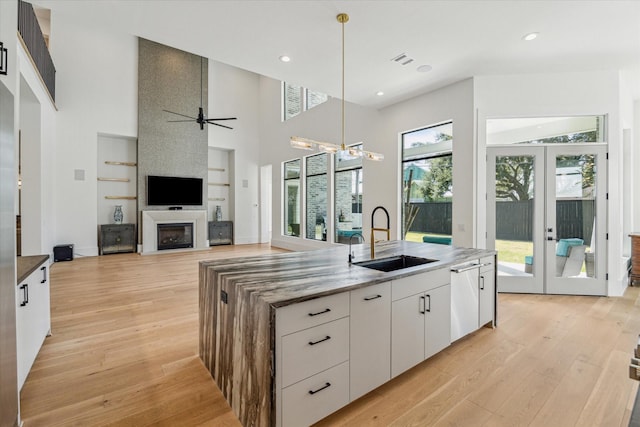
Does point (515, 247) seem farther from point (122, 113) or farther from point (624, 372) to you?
point (122, 113)

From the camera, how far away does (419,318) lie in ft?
7.40

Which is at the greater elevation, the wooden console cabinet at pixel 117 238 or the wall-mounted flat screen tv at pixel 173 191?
the wall-mounted flat screen tv at pixel 173 191

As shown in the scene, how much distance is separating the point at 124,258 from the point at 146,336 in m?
5.22

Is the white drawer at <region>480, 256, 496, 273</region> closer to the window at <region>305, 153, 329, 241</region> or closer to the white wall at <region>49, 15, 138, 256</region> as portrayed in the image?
the window at <region>305, 153, 329, 241</region>

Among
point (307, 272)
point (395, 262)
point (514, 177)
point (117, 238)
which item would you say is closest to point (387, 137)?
point (514, 177)

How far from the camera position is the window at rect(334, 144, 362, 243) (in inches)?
261

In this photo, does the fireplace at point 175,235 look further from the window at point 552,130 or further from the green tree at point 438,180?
the window at point 552,130

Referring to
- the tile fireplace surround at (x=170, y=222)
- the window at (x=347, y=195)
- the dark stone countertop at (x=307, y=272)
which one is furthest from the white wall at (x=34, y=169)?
the window at (x=347, y=195)

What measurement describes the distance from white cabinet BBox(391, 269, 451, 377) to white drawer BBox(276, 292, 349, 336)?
49cm

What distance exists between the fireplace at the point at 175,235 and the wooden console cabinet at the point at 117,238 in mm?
659

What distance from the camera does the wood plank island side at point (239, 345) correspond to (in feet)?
4.94

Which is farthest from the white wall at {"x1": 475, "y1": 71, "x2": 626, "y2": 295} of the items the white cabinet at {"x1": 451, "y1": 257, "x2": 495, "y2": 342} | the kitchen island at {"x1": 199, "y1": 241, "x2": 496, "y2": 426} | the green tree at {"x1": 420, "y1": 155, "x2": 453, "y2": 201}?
the kitchen island at {"x1": 199, "y1": 241, "x2": 496, "y2": 426}

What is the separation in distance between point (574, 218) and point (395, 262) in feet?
11.0

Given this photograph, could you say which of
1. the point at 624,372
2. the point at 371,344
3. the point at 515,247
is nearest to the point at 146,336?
the point at 371,344
